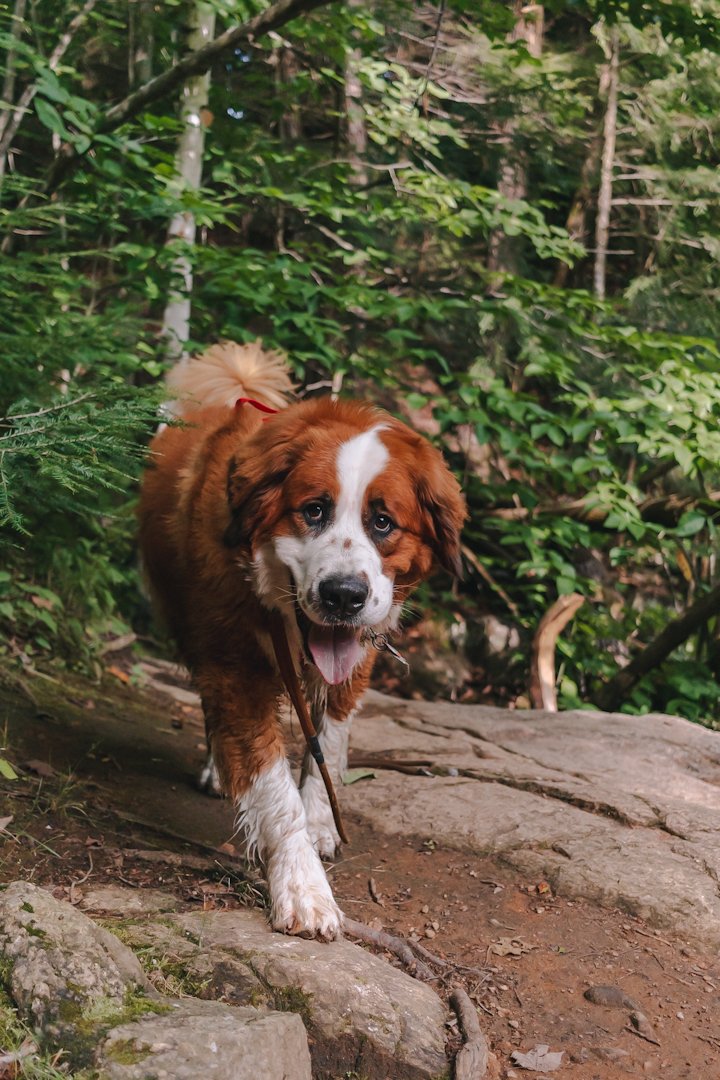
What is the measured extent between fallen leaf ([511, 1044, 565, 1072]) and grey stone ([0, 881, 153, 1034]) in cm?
106

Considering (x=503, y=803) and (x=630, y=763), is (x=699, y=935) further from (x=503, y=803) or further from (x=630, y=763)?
(x=630, y=763)

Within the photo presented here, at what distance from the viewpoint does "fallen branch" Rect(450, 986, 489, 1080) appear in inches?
97.3

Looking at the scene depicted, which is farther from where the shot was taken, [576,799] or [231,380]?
[231,380]

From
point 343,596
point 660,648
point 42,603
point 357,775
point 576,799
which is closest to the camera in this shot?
point 343,596

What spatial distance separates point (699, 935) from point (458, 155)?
1001 centimetres

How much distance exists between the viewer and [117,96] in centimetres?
909

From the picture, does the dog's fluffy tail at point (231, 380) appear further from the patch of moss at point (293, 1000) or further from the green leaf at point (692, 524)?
the green leaf at point (692, 524)

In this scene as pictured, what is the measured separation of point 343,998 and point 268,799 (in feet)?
2.83

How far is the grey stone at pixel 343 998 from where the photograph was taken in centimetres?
246

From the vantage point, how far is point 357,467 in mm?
3285

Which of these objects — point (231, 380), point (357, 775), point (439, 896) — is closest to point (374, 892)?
point (439, 896)

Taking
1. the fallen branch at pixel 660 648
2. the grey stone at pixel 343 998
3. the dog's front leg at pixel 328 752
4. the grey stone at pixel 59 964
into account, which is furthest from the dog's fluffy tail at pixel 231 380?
the fallen branch at pixel 660 648

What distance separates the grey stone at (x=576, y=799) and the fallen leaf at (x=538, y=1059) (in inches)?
34.4

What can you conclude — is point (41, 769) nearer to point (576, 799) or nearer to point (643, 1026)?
point (576, 799)
